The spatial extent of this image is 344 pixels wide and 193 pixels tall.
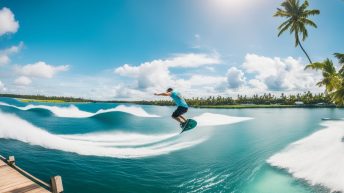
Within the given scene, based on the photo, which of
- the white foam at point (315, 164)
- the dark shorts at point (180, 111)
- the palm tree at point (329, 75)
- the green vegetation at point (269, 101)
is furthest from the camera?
the green vegetation at point (269, 101)

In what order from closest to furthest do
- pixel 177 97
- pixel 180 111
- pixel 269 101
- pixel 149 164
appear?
pixel 177 97
pixel 180 111
pixel 149 164
pixel 269 101

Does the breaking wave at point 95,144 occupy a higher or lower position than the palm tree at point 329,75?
lower

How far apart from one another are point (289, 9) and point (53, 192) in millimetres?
42963

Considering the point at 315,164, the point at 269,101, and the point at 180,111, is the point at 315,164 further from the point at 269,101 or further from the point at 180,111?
the point at 269,101

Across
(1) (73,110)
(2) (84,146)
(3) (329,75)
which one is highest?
(3) (329,75)

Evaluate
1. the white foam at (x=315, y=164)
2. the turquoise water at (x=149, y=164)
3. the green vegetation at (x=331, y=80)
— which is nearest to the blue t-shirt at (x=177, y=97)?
the turquoise water at (x=149, y=164)

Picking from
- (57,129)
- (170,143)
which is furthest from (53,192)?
(57,129)

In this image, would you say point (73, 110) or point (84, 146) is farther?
→ point (73, 110)

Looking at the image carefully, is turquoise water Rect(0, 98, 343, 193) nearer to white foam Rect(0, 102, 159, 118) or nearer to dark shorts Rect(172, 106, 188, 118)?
dark shorts Rect(172, 106, 188, 118)

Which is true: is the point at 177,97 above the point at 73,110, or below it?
above

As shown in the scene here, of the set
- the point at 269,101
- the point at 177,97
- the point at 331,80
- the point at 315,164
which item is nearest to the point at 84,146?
the point at 177,97

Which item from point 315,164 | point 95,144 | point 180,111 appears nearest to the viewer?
point 180,111

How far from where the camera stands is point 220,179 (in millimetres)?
15594

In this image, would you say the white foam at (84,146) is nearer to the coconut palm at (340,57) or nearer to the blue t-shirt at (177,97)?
the blue t-shirt at (177,97)
